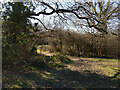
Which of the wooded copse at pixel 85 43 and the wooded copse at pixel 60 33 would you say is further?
the wooded copse at pixel 85 43

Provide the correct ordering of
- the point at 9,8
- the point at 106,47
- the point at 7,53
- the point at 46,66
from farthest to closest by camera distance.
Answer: the point at 106,47 → the point at 46,66 → the point at 9,8 → the point at 7,53

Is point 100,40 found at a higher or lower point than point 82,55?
higher

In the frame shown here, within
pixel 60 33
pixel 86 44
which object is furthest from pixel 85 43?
pixel 60 33

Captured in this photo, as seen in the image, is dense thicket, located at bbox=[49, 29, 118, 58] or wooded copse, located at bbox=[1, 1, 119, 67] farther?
dense thicket, located at bbox=[49, 29, 118, 58]

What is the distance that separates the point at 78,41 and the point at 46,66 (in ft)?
19.5

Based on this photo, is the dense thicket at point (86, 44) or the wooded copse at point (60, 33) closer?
the wooded copse at point (60, 33)

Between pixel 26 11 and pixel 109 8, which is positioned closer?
pixel 26 11

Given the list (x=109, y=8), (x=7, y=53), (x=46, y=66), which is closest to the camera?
(x=7, y=53)

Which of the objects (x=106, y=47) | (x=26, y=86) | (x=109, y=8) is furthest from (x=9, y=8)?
(x=109, y=8)

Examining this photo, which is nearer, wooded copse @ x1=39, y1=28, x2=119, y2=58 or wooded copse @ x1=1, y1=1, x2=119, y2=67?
wooded copse @ x1=1, y1=1, x2=119, y2=67

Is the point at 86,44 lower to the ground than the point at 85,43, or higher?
lower

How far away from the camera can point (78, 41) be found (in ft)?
38.3

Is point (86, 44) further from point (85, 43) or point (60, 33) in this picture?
point (60, 33)

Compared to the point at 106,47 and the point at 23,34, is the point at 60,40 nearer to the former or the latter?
the point at 106,47
